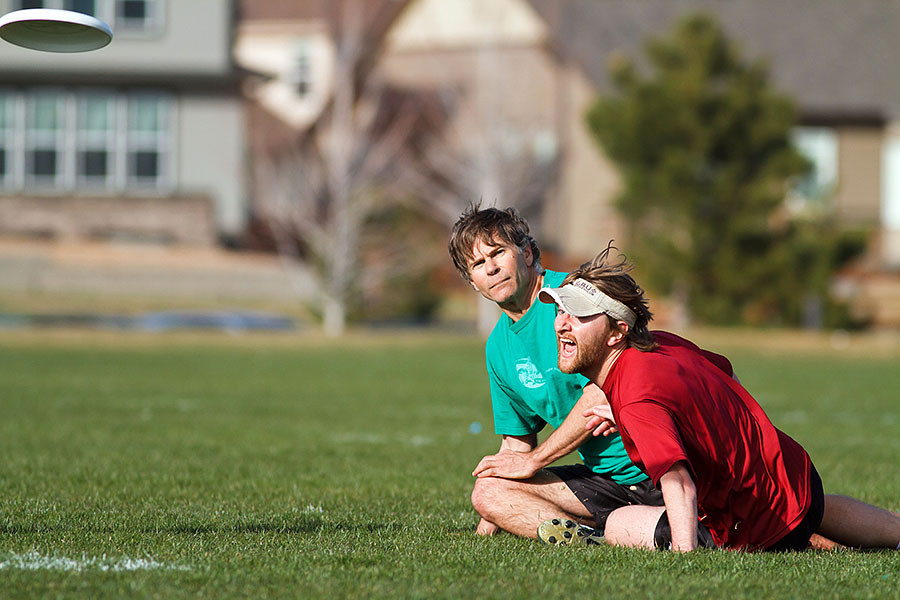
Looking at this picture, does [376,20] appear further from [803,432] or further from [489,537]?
[489,537]

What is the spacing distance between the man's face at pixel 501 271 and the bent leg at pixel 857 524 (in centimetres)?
177

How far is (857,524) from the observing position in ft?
19.2

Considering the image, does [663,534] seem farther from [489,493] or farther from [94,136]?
[94,136]

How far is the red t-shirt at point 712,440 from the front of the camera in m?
Answer: 5.07

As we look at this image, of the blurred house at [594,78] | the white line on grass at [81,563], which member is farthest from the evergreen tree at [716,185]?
the white line on grass at [81,563]

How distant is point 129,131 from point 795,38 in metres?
22.5

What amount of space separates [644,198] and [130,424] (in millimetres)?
19873

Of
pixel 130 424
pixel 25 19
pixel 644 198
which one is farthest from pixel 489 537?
pixel 644 198

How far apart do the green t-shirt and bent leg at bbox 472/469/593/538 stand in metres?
0.23

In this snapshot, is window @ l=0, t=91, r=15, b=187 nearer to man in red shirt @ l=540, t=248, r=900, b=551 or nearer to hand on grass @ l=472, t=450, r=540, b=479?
hand on grass @ l=472, t=450, r=540, b=479

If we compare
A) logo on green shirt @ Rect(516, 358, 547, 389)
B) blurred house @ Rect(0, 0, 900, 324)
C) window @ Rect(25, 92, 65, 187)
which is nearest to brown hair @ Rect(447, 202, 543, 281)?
logo on green shirt @ Rect(516, 358, 547, 389)

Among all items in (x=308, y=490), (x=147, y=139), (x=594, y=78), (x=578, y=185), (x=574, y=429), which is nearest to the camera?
(x=574, y=429)

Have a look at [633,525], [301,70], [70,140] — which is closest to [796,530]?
[633,525]

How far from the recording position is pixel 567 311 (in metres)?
5.19
